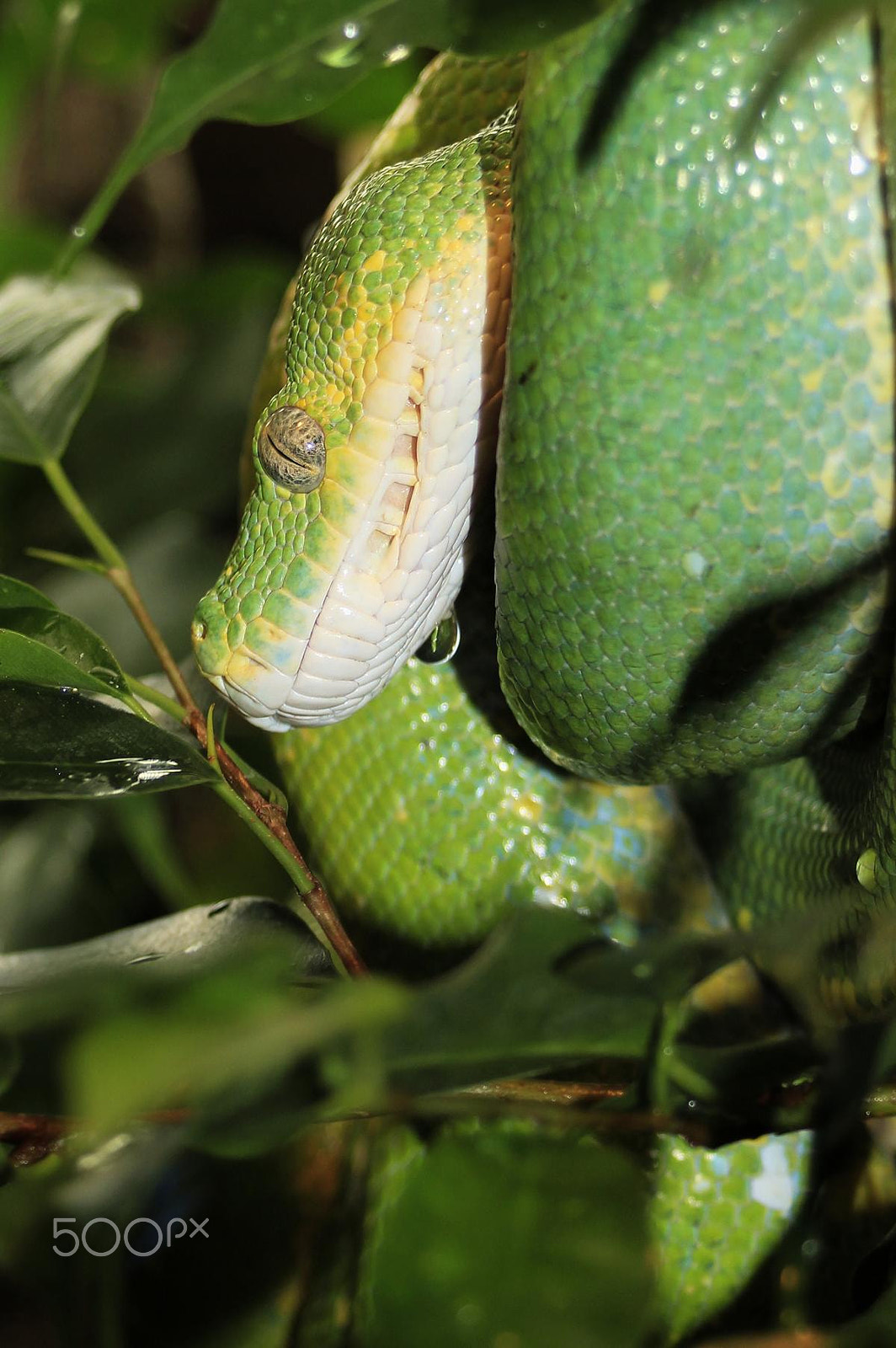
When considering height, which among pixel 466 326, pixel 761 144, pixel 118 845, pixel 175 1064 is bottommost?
pixel 118 845

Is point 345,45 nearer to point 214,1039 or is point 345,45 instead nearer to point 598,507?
point 598,507

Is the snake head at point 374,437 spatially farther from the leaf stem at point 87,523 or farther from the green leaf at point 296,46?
the green leaf at point 296,46

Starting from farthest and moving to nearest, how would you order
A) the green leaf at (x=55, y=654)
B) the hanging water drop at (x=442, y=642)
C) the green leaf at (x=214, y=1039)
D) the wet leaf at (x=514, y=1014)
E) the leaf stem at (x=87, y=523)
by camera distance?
1. the hanging water drop at (x=442, y=642)
2. the leaf stem at (x=87, y=523)
3. the green leaf at (x=55, y=654)
4. the wet leaf at (x=514, y=1014)
5. the green leaf at (x=214, y=1039)

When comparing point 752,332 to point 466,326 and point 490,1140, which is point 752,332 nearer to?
point 466,326

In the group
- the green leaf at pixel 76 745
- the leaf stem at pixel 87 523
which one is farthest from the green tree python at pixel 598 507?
the green leaf at pixel 76 745

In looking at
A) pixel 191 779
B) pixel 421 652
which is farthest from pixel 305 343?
pixel 191 779

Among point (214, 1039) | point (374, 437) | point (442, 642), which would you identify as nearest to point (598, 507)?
point (374, 437)
